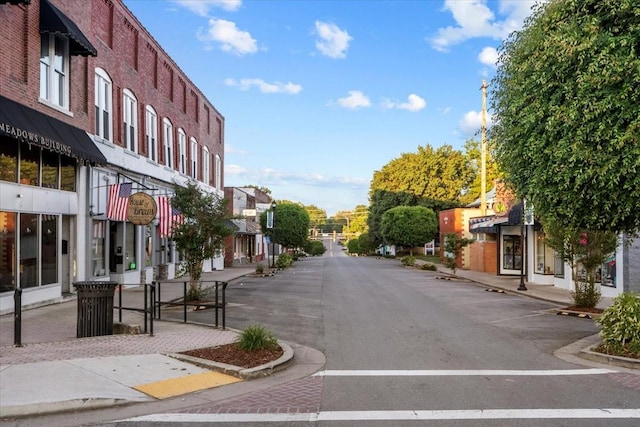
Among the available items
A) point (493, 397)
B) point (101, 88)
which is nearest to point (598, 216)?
point (493, 397)

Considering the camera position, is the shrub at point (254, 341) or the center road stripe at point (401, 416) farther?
the shrub at point (254, 341)

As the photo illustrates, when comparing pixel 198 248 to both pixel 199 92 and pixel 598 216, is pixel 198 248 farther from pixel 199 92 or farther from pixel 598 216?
pixel 199 92

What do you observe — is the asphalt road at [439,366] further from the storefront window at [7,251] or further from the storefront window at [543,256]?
the storefront window at [543,256]

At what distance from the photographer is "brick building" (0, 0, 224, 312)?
536 inches

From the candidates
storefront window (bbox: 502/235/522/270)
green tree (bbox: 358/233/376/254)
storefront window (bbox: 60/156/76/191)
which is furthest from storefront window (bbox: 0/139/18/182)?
green tree (bbox: 358/233/376/254)

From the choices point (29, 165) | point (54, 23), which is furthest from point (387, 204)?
point (29, 165)

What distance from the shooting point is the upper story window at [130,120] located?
21.9 m

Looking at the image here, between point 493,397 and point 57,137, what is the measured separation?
40.6 ft

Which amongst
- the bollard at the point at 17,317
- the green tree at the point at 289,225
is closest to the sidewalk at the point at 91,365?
the bollard at the point at 17,317

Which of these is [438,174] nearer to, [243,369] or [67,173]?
[67,173]

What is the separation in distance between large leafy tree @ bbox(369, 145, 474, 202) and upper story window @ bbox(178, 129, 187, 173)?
41.4 metres

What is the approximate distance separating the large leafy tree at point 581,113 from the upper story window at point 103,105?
1445 cm

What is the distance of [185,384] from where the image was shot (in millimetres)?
7617

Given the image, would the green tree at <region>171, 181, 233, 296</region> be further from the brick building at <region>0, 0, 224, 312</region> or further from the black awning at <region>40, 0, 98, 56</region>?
the black awning at <region>40, 0, 98, 56</region>
